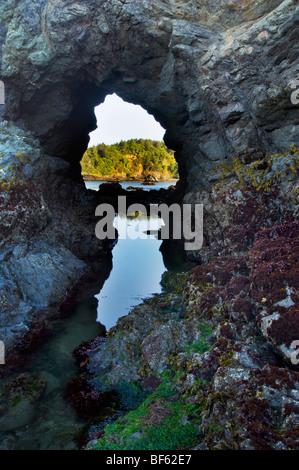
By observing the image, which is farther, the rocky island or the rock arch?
the rock arch

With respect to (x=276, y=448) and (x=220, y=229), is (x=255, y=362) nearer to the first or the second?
(x=276, y=448)

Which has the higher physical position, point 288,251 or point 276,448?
point 288,251

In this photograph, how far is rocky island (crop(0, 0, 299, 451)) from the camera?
7.39 metres

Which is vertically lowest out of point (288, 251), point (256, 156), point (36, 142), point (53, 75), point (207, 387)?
point (207, 387)

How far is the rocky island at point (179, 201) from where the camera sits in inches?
291

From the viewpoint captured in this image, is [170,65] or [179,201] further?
[179,201]

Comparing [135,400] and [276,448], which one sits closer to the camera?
[276,448]

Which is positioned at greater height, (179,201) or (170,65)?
(170,65)

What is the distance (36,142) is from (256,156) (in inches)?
641

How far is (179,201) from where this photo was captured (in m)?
31.3

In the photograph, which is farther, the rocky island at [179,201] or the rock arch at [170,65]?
the rock arch at [170,65]

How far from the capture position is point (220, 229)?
61.8 ft

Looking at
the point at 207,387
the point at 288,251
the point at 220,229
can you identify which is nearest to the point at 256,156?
the point at 220,229
